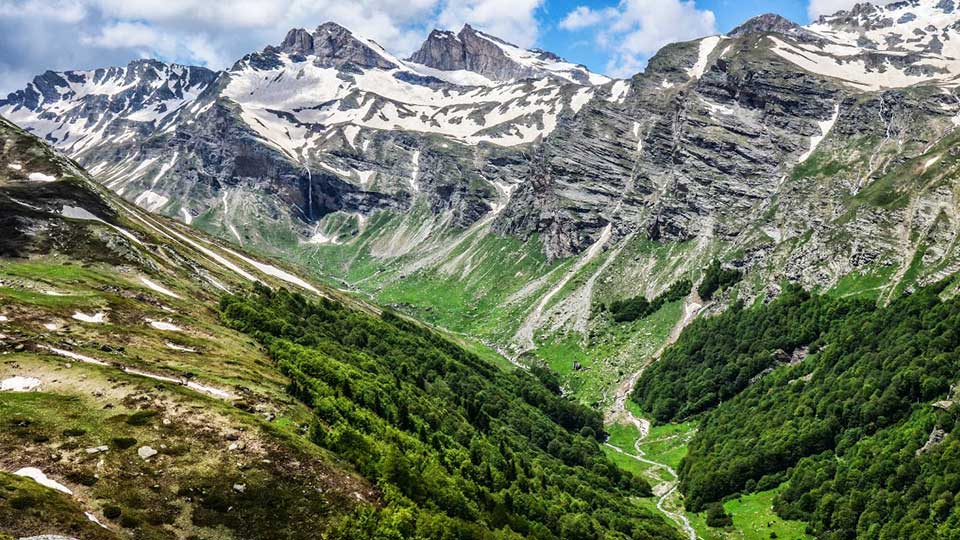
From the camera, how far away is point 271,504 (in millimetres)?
46094

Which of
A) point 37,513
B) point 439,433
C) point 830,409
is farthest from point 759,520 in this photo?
point 37,513

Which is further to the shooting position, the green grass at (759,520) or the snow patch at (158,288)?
A: the green grass at (759,520)

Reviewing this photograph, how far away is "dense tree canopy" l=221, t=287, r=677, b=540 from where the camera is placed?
6062 centimetres

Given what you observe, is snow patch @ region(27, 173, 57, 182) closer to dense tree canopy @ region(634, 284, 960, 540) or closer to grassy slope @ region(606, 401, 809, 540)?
grassy slope @ region(606, 401, 809, 540)

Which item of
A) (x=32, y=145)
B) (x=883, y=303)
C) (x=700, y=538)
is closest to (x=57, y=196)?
(x=32, y=145)

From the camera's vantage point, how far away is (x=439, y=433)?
9388 cm

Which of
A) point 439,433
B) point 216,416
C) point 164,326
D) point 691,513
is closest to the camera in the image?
point 216,416

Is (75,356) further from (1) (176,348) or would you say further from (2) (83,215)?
(2) (83,215)

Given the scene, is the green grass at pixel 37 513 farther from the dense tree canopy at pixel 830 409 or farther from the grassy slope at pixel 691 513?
the grassy slope at pixel 691 513

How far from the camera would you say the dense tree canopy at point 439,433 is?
199ft

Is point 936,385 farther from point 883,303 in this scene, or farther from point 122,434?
point 122,434

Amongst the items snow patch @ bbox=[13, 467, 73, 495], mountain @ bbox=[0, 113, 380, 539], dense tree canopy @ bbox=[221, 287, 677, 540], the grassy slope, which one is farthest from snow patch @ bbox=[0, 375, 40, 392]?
the grassy slope

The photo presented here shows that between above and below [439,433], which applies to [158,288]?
below

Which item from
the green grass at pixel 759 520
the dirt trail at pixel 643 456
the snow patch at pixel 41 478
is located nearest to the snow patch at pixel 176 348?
the snow patch at pixel 41 478
